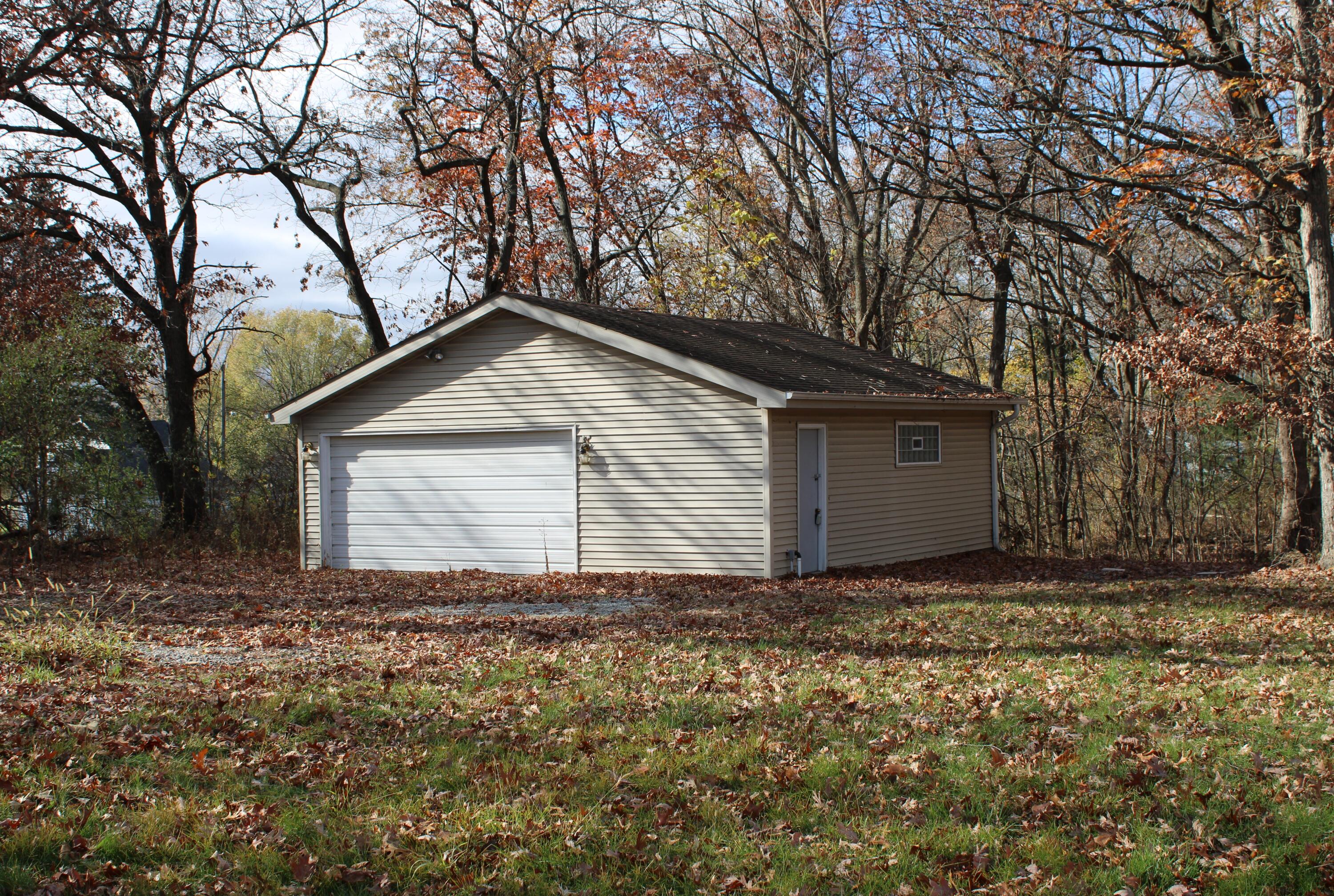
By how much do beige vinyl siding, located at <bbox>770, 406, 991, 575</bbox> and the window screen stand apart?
0.36 ft

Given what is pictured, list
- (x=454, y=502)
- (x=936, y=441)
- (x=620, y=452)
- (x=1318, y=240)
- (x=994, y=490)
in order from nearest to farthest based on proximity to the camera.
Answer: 1. (x=1318, y=240)
2. (x=620, y=452)
3. (x=454, y=502)
4. (x=936, y=441)
5. (x=994, y=490)

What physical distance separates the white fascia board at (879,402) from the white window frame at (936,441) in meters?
0.50

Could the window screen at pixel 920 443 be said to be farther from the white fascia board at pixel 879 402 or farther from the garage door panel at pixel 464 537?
the garage door panel at pixel 464 537

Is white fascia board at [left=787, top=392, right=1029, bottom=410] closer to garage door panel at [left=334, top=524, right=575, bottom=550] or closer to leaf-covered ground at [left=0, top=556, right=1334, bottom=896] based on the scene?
leaf-covered ground at [left=0, top=556, right=1334, bottom=896]

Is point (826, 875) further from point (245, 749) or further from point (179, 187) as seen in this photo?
point (179, 187)

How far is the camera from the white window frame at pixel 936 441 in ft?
53.3

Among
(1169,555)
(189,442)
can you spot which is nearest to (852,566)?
(1169,555)

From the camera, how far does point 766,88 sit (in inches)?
813

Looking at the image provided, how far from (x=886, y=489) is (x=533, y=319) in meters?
5.90

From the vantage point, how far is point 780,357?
16422 mm

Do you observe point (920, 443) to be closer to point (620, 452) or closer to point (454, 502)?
point (620, 452)

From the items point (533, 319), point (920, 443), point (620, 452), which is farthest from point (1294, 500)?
point (533, 319)

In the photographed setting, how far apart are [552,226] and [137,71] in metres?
11.5

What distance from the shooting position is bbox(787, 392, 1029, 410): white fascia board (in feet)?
44.4
